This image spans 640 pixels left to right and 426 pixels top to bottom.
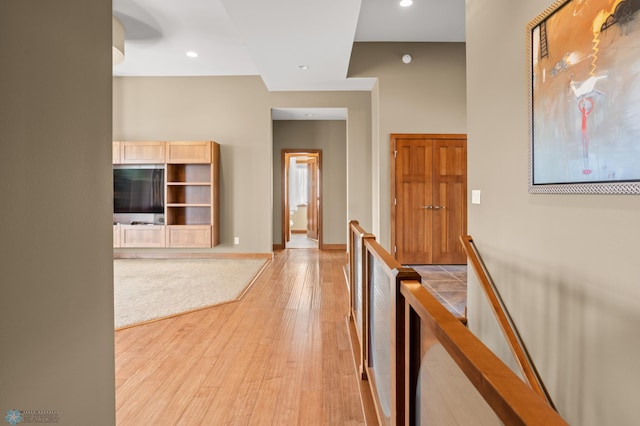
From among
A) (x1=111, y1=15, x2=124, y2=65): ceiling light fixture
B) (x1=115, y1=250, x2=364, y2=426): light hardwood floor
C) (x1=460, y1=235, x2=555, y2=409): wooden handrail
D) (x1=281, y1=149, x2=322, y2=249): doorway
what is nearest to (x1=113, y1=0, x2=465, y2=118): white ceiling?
(x1=111, y1=15, x2=124, y2=65): ceiling light fixture

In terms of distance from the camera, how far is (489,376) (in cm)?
55

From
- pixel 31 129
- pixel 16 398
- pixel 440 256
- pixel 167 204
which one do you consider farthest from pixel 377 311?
pixel 167 204

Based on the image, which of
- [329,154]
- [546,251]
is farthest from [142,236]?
[546,251]

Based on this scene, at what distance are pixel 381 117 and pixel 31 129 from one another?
4907 mm

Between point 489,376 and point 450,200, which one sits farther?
point 450,200

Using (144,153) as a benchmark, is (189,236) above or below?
below

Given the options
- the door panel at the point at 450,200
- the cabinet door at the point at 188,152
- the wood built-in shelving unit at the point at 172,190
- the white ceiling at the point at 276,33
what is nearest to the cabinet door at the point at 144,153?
the wood built-in shelving unit at the point at 172,190

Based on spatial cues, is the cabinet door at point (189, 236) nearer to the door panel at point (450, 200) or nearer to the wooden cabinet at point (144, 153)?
the wooden cabinet at point (144, 153)

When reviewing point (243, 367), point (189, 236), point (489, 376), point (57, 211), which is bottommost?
point (243, 367)

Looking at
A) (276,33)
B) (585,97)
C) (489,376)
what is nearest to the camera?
(489,376)

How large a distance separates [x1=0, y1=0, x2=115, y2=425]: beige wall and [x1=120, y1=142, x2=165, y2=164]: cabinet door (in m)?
5.14

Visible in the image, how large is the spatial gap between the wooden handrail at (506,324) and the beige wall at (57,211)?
7.01 ft

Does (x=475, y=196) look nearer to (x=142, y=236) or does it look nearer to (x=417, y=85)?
(x=417, y=85)

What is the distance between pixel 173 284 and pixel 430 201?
386 cm
